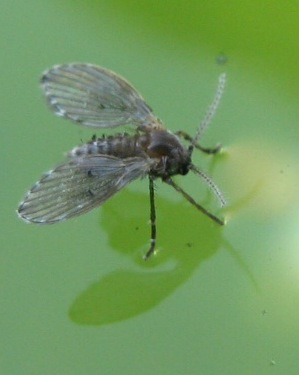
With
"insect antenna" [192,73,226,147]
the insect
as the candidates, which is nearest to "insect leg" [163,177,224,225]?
the insect

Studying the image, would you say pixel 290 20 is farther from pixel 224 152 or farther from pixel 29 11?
pixel 29 11

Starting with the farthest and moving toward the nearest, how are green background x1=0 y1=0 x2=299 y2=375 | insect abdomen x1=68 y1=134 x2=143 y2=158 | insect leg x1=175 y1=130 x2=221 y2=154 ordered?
1. insect leg x1=175 y1=130 x2=221 y2=154
2. insect abdomen x1=68 y1=134 x2=143 y2=158
3. green background x1=0 y1=0 x2=299 y2=375

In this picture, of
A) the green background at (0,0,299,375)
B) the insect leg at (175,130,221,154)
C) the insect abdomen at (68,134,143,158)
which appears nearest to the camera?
the green background at (0,0,299,375)

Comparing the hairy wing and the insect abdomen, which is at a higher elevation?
the insect abdomen

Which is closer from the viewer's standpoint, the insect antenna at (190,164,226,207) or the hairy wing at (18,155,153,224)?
the hairy wing at (18,155,153,224)

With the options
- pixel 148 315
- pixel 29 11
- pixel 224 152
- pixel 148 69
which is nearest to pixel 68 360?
pixel 148 315

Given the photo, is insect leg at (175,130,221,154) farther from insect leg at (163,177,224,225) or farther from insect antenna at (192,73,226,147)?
insect leg at (163,177,224,225)

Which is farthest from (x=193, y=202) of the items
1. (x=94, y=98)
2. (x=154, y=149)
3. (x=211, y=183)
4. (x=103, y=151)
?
(x=94, y=98)
